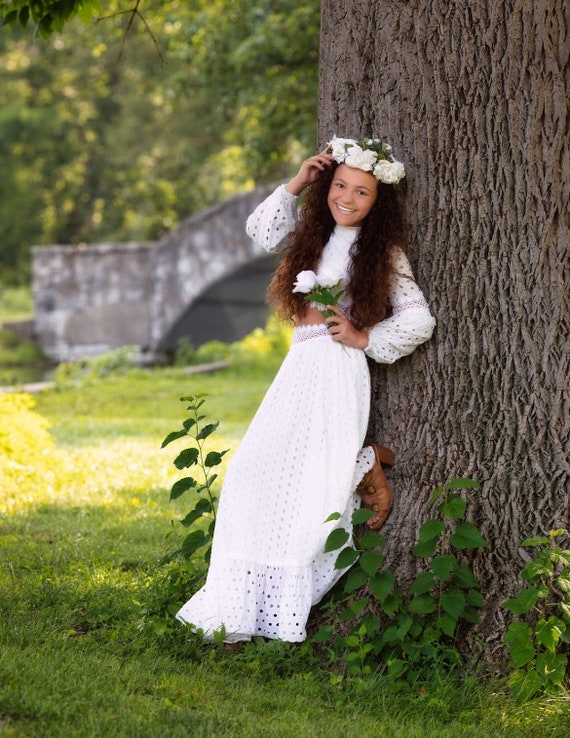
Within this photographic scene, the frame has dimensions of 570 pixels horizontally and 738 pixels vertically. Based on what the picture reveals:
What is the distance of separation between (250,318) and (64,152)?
7889 millimetres

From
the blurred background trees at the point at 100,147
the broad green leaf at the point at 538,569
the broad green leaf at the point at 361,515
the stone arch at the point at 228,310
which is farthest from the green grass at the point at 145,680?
the stone arch at the point at 228,310

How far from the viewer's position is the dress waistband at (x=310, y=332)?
3619mm

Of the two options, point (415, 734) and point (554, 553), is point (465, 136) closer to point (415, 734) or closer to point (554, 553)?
point (554, 553)

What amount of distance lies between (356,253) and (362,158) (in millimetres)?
318

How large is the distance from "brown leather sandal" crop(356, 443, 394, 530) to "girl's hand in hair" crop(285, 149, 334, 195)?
3.02 feet

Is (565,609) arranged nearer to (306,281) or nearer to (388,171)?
(306,281)

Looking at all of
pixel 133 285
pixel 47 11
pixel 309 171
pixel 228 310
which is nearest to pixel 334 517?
pixel 309 171

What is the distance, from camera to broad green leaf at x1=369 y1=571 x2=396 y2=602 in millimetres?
3408

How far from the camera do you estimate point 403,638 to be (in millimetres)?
3424

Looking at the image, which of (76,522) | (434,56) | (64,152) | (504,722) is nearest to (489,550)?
(504,722)

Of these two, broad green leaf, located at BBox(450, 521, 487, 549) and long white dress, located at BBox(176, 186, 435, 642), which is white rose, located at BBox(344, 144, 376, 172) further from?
broad green leaf, located at BBox(450, 521, 487, 549)

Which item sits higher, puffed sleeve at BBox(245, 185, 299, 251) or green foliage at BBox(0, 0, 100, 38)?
green foliage at BBox(0, 0, 100, 38)

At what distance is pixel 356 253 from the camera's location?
3631 mm

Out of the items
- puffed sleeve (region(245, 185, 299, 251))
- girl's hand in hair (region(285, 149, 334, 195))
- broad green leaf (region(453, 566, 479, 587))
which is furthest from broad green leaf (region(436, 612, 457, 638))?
girl's hand in hair (region(285, 149, 334, 195))
